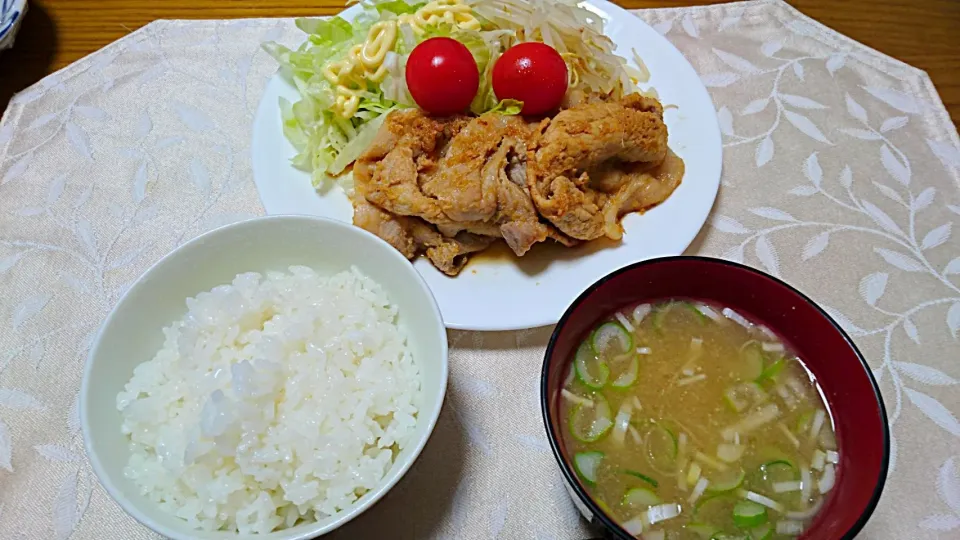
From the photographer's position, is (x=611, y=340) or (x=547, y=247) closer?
(x=611, y=340)

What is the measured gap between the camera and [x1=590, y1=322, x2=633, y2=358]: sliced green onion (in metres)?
1.79

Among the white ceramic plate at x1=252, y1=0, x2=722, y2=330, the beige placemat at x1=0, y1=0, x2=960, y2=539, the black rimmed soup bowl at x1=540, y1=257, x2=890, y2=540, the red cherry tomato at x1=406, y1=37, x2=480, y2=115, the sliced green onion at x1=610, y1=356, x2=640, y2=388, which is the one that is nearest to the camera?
the black rimmed soup bowl at x1=540, y1=257, x2=890, y2=540

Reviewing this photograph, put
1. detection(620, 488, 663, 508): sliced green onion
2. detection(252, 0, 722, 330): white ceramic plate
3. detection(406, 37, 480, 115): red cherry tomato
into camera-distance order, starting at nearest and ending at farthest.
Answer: detection(620, 488, 663, 508): sliced green onion
detection(252, 0, 722, 330): white ceramic plate
detection(406, 37, 480, 115): red cherry tomato

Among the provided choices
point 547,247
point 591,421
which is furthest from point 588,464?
point 547,247

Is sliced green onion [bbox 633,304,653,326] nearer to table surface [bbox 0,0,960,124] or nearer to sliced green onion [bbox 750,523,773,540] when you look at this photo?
sliced green onion [bbox 750,523,773,540]

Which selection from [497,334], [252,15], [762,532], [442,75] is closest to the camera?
[762,532]

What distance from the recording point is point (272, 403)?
1639 millimetres

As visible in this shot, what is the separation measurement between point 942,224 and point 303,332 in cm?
253

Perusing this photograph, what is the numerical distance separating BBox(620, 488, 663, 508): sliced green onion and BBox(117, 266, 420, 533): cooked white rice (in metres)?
0.58

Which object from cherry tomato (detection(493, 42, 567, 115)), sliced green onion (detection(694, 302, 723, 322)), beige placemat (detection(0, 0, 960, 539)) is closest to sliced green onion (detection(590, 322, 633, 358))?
sliced green onion (detection(694, 302, 723, 322))

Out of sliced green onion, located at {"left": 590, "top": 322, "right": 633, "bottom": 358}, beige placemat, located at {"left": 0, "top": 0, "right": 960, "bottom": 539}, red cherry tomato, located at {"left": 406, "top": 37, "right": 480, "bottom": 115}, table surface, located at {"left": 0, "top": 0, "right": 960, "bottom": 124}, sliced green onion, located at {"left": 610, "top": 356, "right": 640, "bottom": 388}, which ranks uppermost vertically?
red cherry tomato, located at {"left": 406, "top": 37, "right": 480, "bottom": 115}

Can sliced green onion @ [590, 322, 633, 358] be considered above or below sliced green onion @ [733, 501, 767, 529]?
above

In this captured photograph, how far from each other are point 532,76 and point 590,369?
1.31 metres

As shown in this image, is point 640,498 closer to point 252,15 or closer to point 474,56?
point 474,56
